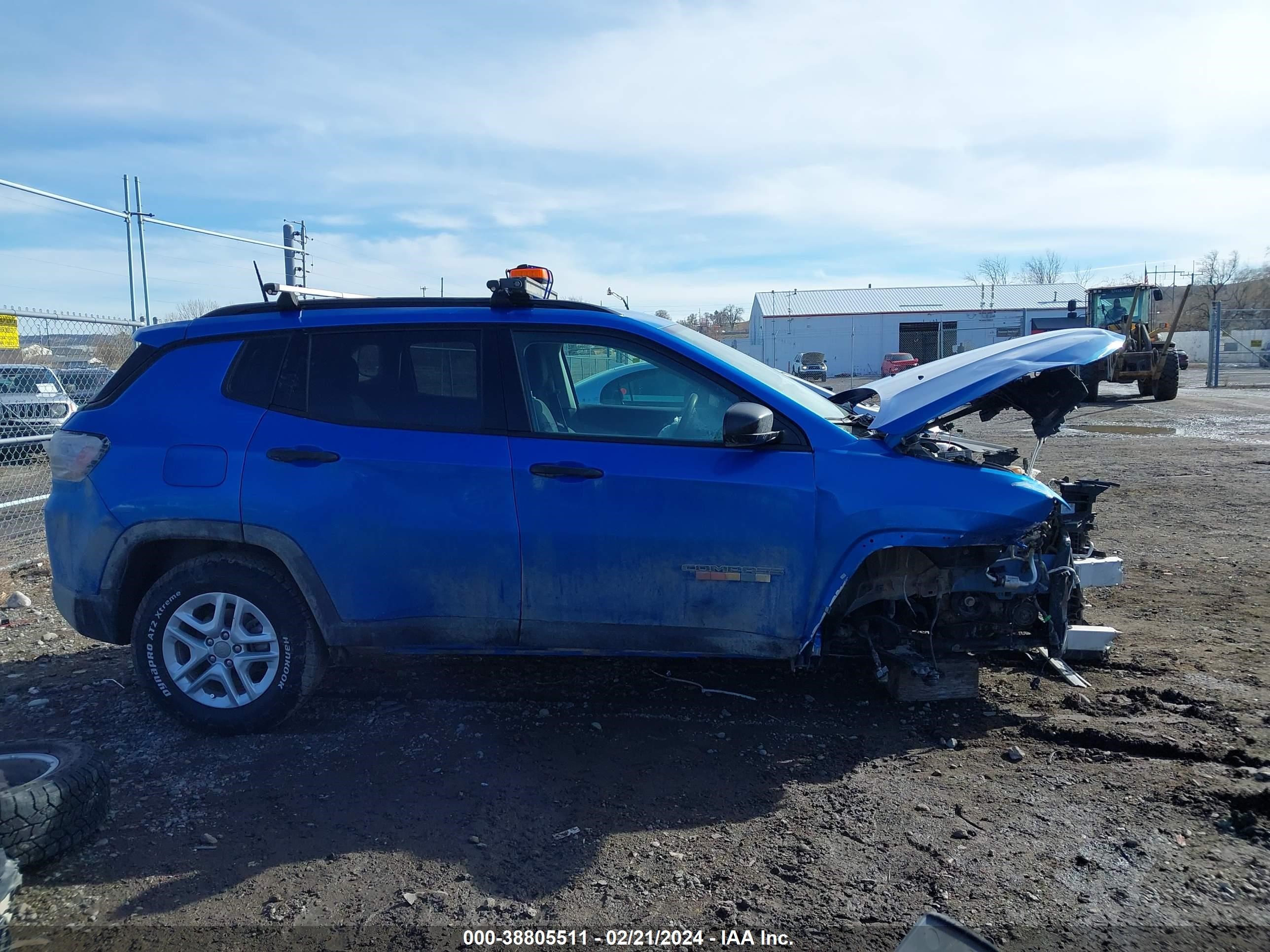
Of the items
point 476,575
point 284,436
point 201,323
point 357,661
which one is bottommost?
point 357,661

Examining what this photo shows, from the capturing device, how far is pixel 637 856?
10.4ft

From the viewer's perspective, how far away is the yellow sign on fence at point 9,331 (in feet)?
23.6

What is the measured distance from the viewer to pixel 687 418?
4020 millimetres

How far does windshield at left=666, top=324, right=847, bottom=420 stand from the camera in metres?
4.12

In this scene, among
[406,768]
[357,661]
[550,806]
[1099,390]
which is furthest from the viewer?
[1099,390]

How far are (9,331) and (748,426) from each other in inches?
257

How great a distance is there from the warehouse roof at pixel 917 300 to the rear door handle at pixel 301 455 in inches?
2082

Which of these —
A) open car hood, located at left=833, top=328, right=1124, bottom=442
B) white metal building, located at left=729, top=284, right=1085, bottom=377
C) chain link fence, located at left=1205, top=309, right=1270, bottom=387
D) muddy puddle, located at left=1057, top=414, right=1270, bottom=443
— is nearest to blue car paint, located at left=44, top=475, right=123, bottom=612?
open car hood, located at left=833, top=328, right=1124, bottom=442

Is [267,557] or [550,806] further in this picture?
[267,557]

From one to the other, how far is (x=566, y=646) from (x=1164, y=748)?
255 centimetres

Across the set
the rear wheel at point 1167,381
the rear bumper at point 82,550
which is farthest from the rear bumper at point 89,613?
the rear wheel at point 1167,381

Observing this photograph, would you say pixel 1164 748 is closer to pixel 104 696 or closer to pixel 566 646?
pixel 566 646

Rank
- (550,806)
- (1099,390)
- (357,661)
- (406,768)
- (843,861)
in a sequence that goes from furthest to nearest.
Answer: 1. (1099,390)
2. (357,661)
3. (406,768)
4. (550,806)
5. (843,861)

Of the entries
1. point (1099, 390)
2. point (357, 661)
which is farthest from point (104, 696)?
point (1099, 390)
